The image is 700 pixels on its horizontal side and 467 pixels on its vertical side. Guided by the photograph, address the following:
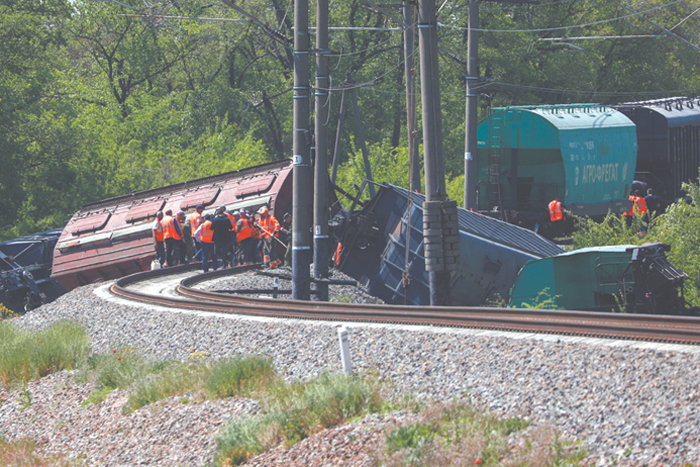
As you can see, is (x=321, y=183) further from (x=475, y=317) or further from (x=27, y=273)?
(x=27, y=273)

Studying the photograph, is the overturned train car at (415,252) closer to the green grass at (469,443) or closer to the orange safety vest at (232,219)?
the orange safety vest at (232,219)

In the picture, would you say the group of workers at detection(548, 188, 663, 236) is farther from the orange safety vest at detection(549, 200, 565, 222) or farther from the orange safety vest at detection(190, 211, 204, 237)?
the orange safety vest at detection(190, 211, 204, 237)

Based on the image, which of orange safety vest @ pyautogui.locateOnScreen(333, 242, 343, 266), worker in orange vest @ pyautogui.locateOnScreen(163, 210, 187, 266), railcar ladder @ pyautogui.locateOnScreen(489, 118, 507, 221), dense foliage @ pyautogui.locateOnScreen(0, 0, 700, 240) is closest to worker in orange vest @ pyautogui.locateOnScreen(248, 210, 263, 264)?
worker in orange vest @ pyautogui.locateOnScreen(163, 210, 187, 266)

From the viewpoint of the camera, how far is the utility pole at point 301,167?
1614 cm

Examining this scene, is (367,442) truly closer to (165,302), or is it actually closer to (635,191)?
(165,302)

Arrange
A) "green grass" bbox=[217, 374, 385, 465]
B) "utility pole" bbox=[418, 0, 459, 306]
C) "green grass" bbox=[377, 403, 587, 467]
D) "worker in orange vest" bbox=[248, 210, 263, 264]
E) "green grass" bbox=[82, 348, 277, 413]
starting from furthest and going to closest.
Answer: "worker in orange vest" bbox=[248, 210, 263, 264] < "utility pole" bbox=[418, 0, 459, 306] < "green grass" bbox=[82, 348, 277, 413] < "green grass" bbox=[217, 374, 385, 465] < "green grass" bbox=[377, 403, 587, 467]

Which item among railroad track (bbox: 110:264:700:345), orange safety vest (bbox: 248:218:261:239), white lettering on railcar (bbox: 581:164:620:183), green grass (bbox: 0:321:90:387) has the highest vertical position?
white lettering on railcar (bbox: 581:164:620:183)

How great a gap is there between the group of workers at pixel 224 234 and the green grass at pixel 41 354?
7.24 metres

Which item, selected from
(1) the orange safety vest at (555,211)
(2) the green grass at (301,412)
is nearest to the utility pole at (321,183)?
(2) the green grass at (301,412)

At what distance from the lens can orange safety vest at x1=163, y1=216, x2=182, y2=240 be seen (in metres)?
21.5

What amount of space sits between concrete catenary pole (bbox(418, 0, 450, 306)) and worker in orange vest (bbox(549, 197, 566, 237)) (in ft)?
36.1

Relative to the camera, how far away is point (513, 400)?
23.6 feet

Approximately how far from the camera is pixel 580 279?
1455 cm

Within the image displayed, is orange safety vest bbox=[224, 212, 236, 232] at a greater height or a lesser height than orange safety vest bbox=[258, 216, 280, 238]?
greater
